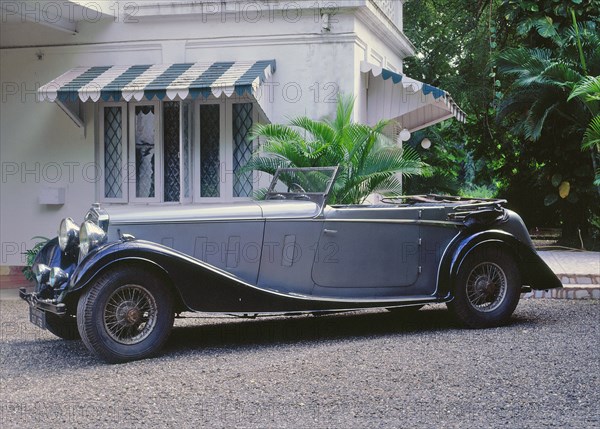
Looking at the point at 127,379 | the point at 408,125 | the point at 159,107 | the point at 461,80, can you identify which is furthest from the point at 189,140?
the point at 461,80

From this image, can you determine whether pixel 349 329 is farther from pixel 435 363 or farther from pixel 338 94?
pixel 338 94

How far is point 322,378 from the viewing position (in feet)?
19.6

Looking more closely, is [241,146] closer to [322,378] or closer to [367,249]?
[367,249]

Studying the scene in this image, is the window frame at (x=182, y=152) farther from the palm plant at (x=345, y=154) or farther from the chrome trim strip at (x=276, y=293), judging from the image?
the chrome trim strip at (x=276, y=293)

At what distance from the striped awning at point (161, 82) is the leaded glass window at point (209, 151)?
68 cm

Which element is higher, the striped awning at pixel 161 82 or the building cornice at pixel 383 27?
the building cornice at pixel 383 27

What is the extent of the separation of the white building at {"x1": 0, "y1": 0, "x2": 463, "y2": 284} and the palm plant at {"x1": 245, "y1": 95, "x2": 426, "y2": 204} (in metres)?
0.78

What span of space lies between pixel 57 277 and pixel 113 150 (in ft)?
18.8

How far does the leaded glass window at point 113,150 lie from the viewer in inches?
486

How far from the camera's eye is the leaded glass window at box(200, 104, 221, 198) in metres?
12.0

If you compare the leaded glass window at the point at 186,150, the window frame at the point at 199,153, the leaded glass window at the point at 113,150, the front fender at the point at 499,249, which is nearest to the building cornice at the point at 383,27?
the window frame at the point at 199,153

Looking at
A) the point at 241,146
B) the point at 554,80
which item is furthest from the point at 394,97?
the point at 554,80

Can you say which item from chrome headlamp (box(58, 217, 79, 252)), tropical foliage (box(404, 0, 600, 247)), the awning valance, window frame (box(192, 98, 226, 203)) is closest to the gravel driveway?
chrome headlamp (box(58, 217, 79, 252))

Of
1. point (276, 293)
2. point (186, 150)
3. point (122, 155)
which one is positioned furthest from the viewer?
point (122, 155)
